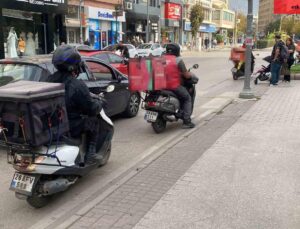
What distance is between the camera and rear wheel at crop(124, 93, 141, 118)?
396 inches

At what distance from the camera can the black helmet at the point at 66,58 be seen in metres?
5.11

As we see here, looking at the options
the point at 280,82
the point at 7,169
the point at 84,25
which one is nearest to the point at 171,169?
the point at 7,169

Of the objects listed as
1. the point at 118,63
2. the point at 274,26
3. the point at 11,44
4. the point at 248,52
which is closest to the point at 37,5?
the point at 11,44

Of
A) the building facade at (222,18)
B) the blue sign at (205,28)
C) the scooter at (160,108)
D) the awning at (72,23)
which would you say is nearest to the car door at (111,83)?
the scooter at (160,108)

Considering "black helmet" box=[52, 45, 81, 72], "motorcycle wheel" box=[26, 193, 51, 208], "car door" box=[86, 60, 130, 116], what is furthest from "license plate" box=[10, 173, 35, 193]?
"car door" box=[86, 60, 130, 116]

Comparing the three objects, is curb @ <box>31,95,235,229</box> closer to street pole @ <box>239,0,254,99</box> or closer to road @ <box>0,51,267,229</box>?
road @ <box>0,51,267,229</box>

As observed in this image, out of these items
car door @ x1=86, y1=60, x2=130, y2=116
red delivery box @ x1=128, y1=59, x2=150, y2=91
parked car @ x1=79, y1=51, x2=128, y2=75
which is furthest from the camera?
parked car @ x1=79, y1=51, x2=128, y2=75

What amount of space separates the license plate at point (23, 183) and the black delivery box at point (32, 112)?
0.40 m

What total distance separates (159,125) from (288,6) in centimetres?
1241

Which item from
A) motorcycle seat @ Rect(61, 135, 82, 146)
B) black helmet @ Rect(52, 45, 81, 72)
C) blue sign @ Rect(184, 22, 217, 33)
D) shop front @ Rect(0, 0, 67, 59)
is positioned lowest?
motorcycle seat @ Rect(61, 135, 82, 146)

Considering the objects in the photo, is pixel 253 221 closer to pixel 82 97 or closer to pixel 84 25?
pixel 82 97

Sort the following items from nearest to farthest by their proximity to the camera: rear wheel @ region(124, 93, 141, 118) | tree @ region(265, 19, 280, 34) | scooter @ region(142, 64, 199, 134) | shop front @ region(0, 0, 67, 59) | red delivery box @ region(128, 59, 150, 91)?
red delivery box @ region(128, 59, 150, 91) < scooter @ region(142, 64, 199, 134) < rear wheel @ region(124, 93, 141, 118) < shop front @ region(0, 0, 67, 59) < tree @ region(265, 19, 280, 34)

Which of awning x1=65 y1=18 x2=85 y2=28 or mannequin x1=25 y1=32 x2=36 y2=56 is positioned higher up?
awning x1=65 y1=18 x2=85 y2=28

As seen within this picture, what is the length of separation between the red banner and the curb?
9.84 m
